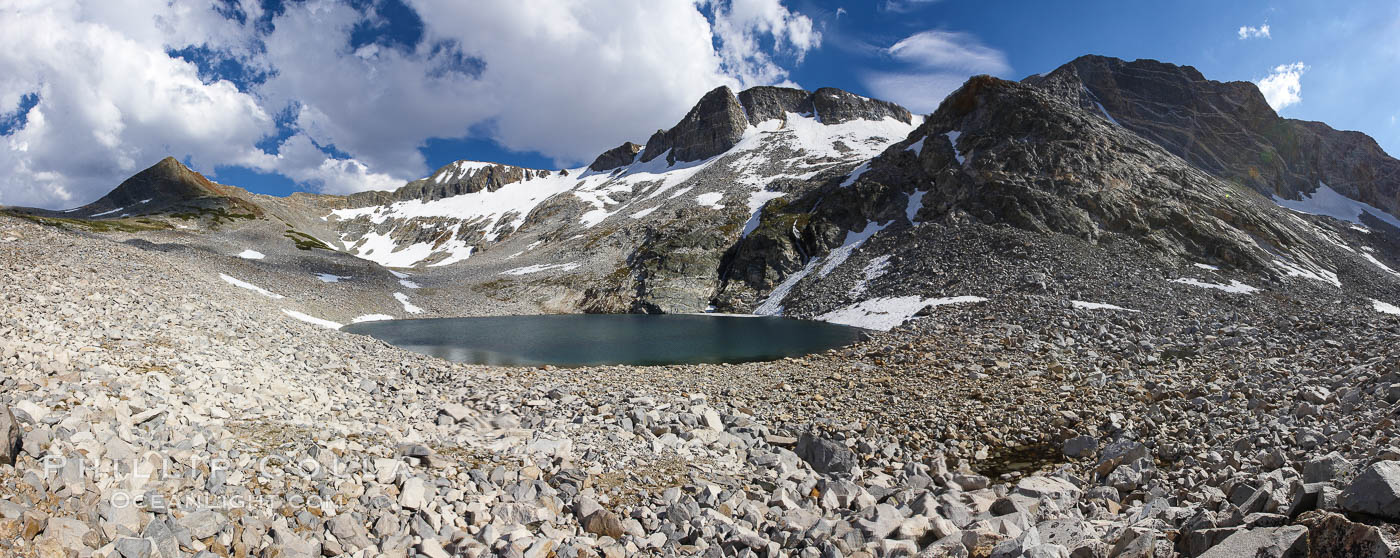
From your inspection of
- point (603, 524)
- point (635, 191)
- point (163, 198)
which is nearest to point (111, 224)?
point (163, 198)

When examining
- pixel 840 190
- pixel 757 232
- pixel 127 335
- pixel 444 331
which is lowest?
pixel 444 331

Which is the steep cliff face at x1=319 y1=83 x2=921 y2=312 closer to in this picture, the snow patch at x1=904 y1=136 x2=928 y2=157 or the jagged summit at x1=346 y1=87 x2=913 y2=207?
the jagged summit at x1=346 y1=87 x2=913 y2=207

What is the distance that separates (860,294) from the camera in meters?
52.7

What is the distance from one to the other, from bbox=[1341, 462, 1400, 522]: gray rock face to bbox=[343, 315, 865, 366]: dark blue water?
2451 centimetres

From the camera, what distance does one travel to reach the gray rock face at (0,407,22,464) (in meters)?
6.13

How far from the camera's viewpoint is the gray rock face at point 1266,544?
5.61 meters

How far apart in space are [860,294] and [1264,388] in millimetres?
37601

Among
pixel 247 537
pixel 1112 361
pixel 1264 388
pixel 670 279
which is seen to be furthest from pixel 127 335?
pixel 670 279

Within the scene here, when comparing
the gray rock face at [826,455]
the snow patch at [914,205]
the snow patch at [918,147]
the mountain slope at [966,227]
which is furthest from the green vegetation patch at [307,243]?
the gray rock face at [826,455]

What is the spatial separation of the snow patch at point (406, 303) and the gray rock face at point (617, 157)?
118998 mm

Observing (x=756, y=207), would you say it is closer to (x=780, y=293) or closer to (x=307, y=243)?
(x=780, y=293)

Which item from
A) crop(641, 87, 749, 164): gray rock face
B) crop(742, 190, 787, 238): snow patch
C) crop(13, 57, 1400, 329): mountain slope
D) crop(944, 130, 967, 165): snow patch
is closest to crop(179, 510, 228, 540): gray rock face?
crop(13, 57, 1400, 329): mountain slope

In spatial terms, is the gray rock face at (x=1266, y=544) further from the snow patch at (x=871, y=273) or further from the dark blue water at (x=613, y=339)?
the snow patch at (x=871, y=273)

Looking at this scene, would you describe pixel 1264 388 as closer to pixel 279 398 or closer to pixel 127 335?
pixel 279 398
